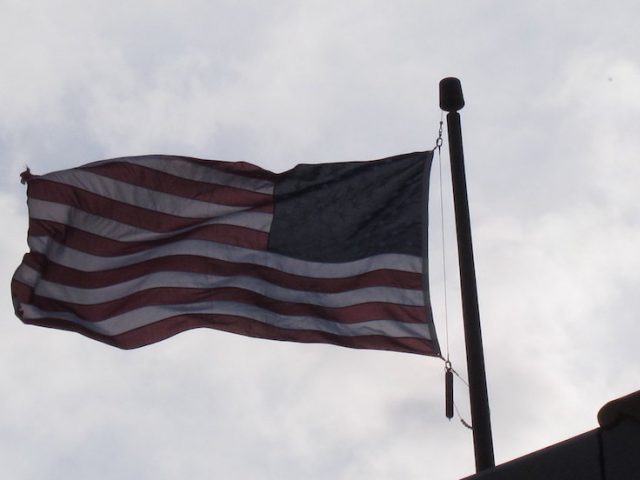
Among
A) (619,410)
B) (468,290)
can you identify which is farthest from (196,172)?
(619,410)

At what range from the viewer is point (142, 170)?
29.6ft

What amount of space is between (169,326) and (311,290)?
4.12ft

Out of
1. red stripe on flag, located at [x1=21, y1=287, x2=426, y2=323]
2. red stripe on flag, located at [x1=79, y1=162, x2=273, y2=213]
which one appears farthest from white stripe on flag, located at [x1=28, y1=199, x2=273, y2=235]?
red stripe on flag, located at [x1=21, y1=287, x2=426, y2=323]

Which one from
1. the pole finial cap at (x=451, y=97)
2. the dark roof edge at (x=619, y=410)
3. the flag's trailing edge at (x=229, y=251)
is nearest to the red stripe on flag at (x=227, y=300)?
the flag's trailing edge at (x=229, y=251)

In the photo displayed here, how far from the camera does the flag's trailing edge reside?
8.27m

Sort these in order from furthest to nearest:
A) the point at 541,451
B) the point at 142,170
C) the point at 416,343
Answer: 1. the point at 142,170
2. the point at 416,343
3. the point at 541,451

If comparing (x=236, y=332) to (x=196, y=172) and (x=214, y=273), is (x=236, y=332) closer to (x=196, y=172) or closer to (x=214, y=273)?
(x=214, y=273)

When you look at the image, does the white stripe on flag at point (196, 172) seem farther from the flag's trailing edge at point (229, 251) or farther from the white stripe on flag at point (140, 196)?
the white stripe on flag at point (140, 196)

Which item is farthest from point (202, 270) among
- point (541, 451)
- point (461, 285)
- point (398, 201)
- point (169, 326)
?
point (541, 451)

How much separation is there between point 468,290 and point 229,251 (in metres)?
3.05

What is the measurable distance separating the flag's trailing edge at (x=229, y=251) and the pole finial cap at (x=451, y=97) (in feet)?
4.12

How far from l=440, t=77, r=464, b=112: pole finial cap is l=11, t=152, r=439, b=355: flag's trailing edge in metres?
1.25

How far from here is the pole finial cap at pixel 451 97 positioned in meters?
7.26

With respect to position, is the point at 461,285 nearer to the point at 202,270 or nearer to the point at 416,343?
the point at 416,343
